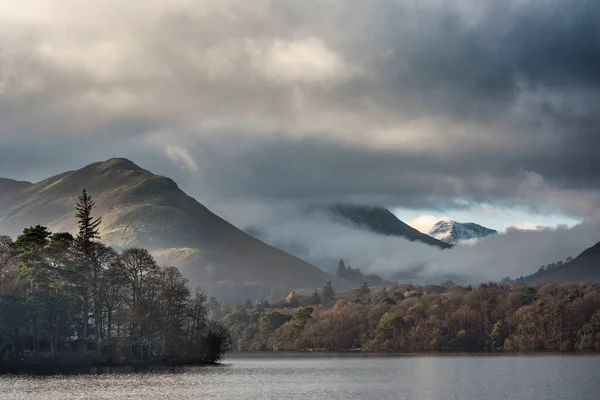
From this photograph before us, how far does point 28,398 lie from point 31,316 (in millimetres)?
70023

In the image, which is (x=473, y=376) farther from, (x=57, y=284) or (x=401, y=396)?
(x=57, y=284)

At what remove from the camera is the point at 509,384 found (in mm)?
145000

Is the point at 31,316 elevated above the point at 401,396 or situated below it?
above

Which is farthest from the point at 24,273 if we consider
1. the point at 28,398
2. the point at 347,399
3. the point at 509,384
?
the point at 509,384

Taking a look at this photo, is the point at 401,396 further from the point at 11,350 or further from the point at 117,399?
the point at 11,350

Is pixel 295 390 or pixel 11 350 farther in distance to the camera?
pixel 11 350

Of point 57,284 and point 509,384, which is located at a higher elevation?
point 57,284

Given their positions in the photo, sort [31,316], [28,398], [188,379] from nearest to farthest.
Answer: [28,398] < [188,379] < [31,316]

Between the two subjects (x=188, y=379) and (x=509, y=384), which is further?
(x=188, y=379)

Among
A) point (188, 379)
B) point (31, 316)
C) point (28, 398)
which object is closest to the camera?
point (28, 398)

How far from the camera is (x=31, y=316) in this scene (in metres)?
189

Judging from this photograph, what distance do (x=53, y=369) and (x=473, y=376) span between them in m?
93.2

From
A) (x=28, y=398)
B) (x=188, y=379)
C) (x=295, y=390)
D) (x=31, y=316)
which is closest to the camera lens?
(x=28, y=398)

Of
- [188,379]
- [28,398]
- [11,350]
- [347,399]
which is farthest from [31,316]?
[347,399]
